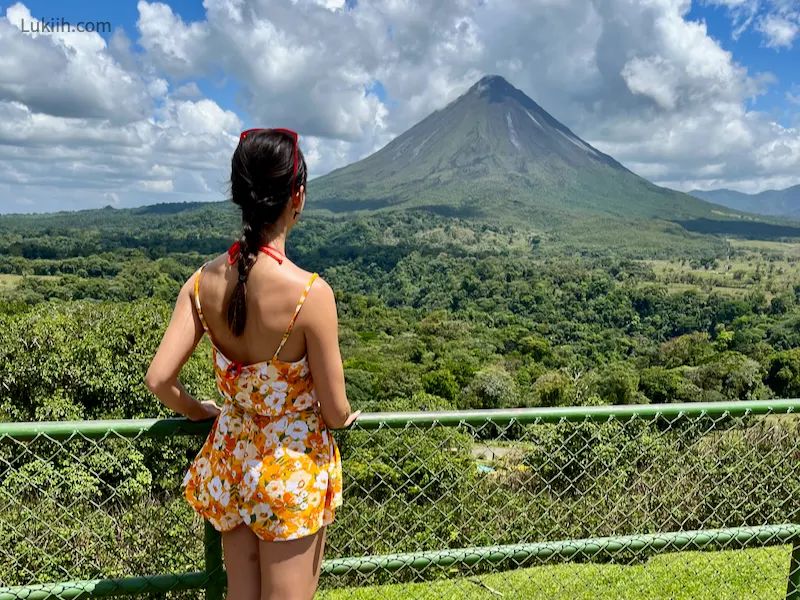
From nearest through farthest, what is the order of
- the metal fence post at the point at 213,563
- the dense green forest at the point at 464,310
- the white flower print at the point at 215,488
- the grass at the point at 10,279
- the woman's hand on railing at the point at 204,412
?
the white flower print at the point at 215,488, the woman's hand on railing at the point at 204,412, the metal fence post at the point at 213,563, the dense green forest at the point at 464,310, the grass at the point at 10,279

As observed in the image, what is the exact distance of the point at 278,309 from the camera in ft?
5.17

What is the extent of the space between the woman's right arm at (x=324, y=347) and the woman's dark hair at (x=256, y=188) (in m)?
0.16

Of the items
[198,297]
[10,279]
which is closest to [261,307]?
[198,297]

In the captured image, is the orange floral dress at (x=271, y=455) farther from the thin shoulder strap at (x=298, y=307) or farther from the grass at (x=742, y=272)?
the grass at (x=742, y=272)

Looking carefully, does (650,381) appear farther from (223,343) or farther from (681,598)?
(223,343)

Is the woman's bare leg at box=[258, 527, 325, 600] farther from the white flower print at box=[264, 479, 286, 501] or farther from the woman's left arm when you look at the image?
the woman's left arm

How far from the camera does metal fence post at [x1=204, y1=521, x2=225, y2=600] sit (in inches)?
83.9

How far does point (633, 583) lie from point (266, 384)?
400 cm

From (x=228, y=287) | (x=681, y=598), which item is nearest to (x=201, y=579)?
(x=228, y=287)

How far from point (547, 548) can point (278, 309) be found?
1576 millimetres

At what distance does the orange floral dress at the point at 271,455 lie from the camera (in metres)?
1.67

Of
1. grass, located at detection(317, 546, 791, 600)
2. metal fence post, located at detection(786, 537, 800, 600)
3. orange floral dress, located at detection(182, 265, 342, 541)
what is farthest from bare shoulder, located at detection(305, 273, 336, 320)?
grass, located at detection(317, 546, 791, 600)

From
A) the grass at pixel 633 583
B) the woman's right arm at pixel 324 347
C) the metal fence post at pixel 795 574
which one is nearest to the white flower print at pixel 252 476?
the woman's right arm at pixel 324 347

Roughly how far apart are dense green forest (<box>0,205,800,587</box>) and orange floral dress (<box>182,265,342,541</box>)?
1.38 ft
